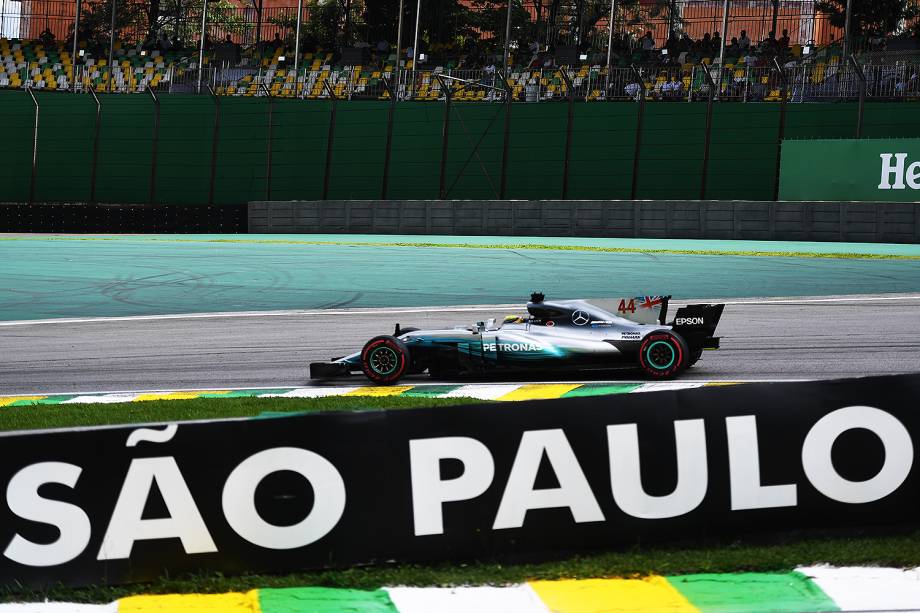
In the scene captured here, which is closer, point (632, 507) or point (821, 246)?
point (632, 507)

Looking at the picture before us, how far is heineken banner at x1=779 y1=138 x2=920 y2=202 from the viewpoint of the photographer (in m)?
22.4

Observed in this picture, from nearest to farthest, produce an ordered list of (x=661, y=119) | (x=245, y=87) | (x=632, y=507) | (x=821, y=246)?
1. (x=632, y=507)
2. (x=821, y=246)
3. (x=661, y=119)
4. (x=245, y=87)

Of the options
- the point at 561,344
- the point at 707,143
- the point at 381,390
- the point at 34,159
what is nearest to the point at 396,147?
the point at 707,143

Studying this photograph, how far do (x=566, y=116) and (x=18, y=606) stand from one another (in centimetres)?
2395

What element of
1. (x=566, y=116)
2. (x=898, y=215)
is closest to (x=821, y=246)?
(x=898, y=215)

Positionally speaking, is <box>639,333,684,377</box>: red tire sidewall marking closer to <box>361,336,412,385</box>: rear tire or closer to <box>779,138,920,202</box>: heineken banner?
<box>361,336,412,385</box>: rear tire

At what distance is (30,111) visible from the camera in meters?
30.7

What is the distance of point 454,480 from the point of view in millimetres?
4465

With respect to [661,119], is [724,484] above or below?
below

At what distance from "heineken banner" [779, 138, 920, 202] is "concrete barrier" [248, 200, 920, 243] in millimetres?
585

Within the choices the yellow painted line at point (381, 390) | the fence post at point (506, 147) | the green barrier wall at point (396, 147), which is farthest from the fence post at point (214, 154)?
the yellow painted line at point (381, 390)

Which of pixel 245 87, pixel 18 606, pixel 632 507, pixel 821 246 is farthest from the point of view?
pixel 245 87

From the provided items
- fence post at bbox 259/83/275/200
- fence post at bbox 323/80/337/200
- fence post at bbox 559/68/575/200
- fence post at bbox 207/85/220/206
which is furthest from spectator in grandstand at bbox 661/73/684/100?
fence post at bbox 207/85/220/206

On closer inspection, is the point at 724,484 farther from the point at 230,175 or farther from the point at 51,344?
the point at 230,175
